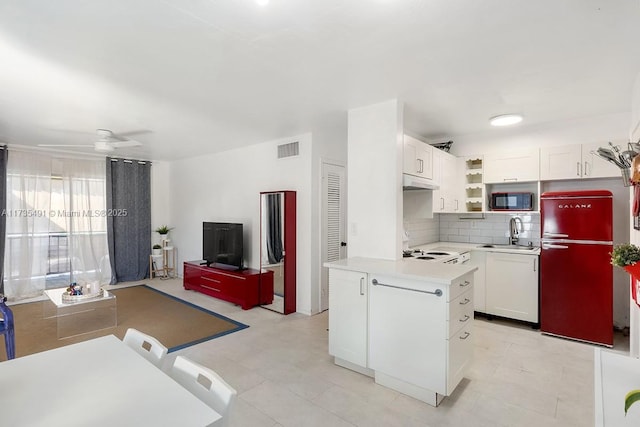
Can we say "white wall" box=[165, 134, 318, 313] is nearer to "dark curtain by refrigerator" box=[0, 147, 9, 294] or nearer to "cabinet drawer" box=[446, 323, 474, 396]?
"cabinet drawer" box=[446, 323, 474, 396]

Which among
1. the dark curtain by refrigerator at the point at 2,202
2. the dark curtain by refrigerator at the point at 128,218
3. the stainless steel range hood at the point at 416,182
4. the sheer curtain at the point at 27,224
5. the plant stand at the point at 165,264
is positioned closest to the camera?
the stainless steel range hood at the point at 416,182

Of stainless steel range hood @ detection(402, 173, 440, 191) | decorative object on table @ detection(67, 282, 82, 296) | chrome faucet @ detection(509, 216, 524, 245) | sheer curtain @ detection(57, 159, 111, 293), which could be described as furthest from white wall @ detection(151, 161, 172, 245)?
chrome faucet @ detection(509, 216, 524, 245)

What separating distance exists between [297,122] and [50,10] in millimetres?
2362

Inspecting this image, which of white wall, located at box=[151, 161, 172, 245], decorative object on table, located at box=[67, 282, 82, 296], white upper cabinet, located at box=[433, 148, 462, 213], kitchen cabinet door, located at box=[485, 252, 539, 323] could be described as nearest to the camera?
kitchen cabinet door, located at box=[485, 252, 539, 323]

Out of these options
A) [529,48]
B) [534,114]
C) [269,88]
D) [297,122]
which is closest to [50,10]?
[269,88]

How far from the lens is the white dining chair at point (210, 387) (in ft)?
3.75

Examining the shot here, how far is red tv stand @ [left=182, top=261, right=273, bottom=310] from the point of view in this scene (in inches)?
175

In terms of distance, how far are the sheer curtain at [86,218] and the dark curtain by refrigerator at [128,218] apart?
112 millimetres

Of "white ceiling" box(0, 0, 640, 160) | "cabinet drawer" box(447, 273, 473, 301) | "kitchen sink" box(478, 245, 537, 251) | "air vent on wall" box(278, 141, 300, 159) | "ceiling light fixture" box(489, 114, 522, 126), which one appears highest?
"white ceiling" box(0, 0, 640, 160)

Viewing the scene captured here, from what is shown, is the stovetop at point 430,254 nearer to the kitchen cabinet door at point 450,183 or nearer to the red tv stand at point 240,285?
the kitchen cabinet door at point 450,183

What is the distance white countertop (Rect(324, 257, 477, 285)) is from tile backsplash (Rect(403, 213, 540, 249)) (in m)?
1.16

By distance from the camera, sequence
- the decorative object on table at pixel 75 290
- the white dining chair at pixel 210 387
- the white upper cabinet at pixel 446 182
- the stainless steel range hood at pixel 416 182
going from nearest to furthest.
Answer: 1. the white dining chair at pixel 210 387
2. the stainless steel range hood at pixel 416 182
3. the decorative object on table at pixel 75 290
4. the white upper cabinet at pixel 446 182

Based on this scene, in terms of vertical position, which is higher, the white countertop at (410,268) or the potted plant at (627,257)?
the potted plant at (627,257)

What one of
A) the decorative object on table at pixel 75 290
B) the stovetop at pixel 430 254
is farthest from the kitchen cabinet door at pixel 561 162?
the decorative object on table at pixel 75 290
